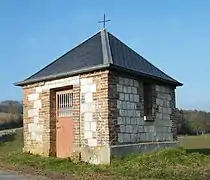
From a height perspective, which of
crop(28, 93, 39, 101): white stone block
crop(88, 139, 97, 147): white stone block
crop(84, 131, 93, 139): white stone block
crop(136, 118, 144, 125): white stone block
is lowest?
crop(88, 139, 97, 147): white stone block

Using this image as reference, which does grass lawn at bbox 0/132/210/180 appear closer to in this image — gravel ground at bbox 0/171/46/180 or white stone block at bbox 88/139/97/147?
gravel ground at bbox 0/171/46/180

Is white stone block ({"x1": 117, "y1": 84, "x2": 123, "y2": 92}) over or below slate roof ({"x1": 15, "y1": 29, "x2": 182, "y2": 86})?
below

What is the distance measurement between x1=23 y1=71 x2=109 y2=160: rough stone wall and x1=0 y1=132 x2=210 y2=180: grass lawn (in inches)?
33.0

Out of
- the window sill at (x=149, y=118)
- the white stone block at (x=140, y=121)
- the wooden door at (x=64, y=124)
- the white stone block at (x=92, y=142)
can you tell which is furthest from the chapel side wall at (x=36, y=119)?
the window sill at (x=149, y=118)

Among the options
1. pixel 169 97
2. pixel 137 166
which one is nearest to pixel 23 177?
pixel 137 166

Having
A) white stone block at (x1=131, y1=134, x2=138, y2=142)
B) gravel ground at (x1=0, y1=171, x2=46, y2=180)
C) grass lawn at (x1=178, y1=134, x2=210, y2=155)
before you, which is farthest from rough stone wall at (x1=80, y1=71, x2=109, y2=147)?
grass lawn at (x1=178, y1=134, x2=210, y2=155)

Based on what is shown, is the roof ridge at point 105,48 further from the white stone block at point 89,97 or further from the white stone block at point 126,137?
the white stone block at point 126,137

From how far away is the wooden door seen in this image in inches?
650

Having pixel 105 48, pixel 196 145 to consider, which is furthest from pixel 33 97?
pixel 196 145

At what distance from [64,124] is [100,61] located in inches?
119

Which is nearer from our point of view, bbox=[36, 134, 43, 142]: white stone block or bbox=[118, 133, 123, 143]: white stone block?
bbox=[118, 133, 123, 143]: white stone block

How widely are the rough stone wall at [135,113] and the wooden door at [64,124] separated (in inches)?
80.3

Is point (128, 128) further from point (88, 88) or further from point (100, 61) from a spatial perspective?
point (100, 61)

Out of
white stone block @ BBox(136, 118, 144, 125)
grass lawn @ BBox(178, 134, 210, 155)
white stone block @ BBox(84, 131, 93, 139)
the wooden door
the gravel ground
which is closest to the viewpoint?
the gravel ground
